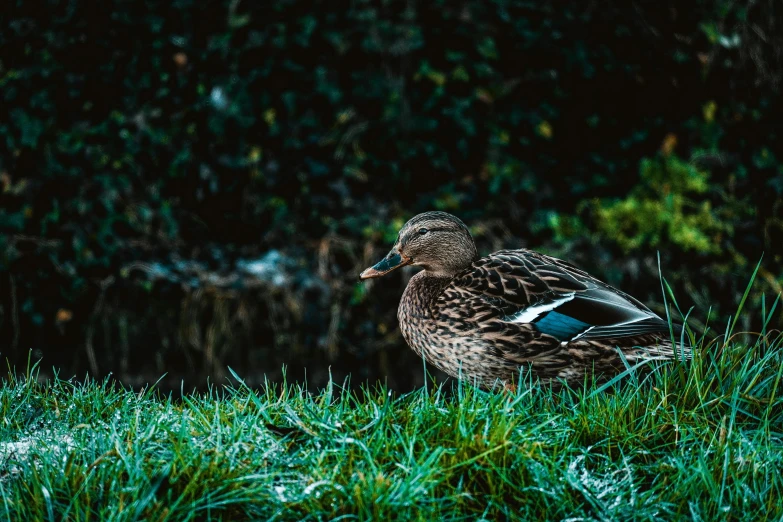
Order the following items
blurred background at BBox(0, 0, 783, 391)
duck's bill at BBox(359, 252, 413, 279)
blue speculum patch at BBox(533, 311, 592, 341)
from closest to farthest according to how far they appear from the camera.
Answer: blue speculum patch at BBox(533, 311, 592, 341) < duck's bill at BBox(359, 252, 413, 279) < blurred background at BBox(0, 0, 783, 391)

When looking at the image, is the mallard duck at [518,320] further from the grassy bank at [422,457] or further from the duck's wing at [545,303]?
the grassy bank at [422,457]

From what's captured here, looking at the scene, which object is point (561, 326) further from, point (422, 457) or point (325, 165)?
point (325, 165)

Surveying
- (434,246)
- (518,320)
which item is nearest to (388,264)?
(434,246)

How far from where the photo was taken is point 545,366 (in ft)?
11.3

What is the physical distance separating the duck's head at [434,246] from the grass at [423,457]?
0.94 metres

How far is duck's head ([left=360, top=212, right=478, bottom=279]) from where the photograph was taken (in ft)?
12.8

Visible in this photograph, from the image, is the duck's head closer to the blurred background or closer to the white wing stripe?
the white wing stripe

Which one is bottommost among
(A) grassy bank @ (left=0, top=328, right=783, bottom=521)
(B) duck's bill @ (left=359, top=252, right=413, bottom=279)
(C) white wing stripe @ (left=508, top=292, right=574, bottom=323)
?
(A) grassy bank @ (left=0, top=328, right=783, bottom=521)

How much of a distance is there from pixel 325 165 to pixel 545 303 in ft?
7.47

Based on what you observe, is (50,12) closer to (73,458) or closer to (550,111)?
(550,111)

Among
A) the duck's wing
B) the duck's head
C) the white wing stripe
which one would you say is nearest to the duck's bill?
the duck's head

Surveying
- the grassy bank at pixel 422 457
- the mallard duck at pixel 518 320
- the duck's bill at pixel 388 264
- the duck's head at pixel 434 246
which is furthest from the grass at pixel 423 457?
the duck's head at pixel 434 246

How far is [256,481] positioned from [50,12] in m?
4.00

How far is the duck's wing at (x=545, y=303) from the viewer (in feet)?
11.4
